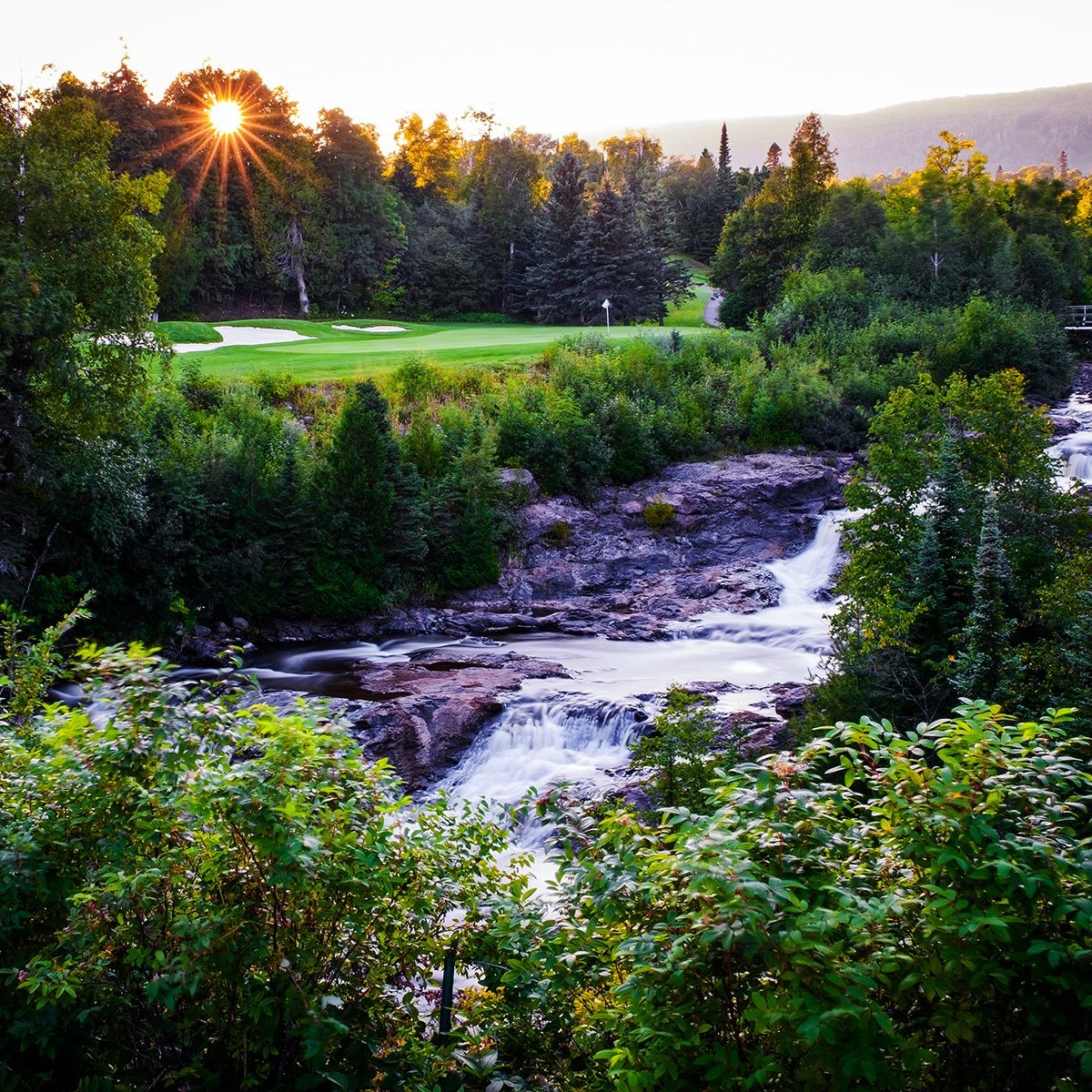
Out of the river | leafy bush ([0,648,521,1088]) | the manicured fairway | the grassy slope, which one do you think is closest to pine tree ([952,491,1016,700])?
the river

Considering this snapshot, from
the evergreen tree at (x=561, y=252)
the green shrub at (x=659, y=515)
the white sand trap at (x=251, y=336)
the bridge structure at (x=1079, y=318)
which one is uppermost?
the evergreen tree at (x=561, y=252)

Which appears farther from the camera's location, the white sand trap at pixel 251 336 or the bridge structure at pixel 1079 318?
the bridge structure at pixel 1079 318

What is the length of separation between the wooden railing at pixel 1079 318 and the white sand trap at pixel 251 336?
3428cm

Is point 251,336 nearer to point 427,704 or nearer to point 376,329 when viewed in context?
point 376,329

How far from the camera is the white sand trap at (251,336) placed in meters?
34.3

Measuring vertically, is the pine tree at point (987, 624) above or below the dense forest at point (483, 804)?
below

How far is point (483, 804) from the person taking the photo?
19.0 feet

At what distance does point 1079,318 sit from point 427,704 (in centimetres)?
4363

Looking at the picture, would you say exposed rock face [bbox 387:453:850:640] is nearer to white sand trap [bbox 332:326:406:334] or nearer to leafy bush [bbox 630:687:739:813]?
leafy bush [bbox 630:687:739:813]

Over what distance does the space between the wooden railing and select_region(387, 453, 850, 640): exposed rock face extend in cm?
2518

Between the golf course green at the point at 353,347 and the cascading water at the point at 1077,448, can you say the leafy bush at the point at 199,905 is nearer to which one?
the golf course green at the point at 353,347

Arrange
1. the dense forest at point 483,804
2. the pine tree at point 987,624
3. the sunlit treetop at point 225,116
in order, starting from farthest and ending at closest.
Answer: the sunlit treetop at point 225,116, the pine tree at point 987,624, the dense forest at point 483,804

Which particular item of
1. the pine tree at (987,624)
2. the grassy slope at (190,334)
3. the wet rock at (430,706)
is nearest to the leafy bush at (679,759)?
the pine tree at (987,624)

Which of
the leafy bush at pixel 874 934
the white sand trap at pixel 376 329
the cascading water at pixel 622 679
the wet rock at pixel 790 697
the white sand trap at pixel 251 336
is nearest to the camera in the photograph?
the leafy bush at pixel 874 934
